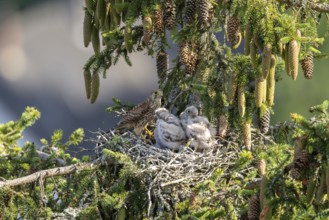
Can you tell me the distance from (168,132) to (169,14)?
0.90 m

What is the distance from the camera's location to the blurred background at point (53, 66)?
12.8 m

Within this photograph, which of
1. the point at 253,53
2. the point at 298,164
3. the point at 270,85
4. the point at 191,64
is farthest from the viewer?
the point at 191,64

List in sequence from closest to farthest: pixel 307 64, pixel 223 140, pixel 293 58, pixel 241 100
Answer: pixel 293 58 < pixel 307 64 < pixel 241 100 < pixel 223 140

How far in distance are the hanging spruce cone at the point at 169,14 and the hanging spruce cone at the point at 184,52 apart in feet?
0.95

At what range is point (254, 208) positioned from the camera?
5.39 meters

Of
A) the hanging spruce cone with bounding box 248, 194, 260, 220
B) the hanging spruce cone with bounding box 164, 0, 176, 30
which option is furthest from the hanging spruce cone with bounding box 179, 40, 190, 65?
the hanging spruce cone with bounding box 248, 194, 260, 220

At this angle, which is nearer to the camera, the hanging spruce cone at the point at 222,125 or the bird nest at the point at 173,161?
the bird nest at the point at 173,161

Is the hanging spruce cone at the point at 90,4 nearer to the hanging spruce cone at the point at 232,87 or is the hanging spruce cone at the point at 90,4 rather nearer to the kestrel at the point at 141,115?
the kestrel at the point at 141,115

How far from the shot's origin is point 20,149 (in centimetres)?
725

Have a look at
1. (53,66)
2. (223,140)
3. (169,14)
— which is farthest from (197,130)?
(53,66)

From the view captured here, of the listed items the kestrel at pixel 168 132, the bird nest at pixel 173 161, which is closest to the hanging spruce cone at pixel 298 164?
the bird nest at pixel 173 161

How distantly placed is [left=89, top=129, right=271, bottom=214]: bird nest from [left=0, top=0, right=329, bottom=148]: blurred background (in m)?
5.65

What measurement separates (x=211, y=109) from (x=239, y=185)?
2.75 feet

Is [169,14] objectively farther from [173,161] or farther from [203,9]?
[173,161]
